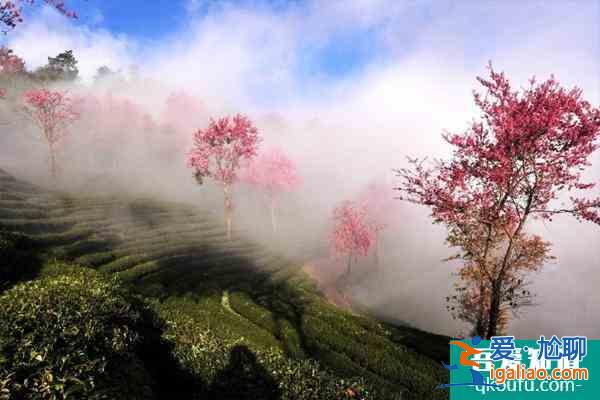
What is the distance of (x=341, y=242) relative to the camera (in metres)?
45.4

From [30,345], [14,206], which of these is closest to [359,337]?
[30,345]

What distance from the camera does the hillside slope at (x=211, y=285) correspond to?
12.9 metres

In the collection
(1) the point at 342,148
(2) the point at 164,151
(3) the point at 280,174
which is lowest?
(3) the point at 280,174

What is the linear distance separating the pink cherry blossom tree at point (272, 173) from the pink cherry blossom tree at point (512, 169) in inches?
1772

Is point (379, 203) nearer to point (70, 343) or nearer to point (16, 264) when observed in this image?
point (16, 264)

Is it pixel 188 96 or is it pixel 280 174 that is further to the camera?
pixel 188 96

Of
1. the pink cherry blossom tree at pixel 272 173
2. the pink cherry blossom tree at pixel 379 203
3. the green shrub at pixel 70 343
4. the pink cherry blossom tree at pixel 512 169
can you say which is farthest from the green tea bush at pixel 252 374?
the pink cherry blossom tree at pixel 272 173

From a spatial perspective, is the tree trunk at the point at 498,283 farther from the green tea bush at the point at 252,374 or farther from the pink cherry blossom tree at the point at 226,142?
the pink cherry blossom tree at the point at 226,142

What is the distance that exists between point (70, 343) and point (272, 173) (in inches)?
2046

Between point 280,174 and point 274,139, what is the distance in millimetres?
88682

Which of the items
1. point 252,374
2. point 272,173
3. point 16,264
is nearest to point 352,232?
point 272,173

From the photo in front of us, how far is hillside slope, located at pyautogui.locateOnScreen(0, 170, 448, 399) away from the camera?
1293 centimetres

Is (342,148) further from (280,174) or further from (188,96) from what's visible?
(280,174)

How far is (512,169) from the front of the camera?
13.2 metres
